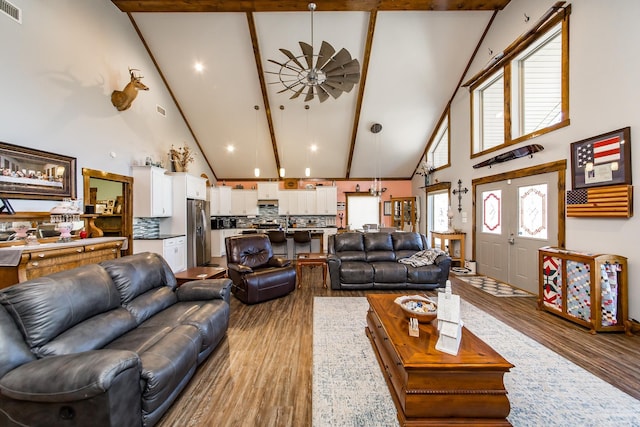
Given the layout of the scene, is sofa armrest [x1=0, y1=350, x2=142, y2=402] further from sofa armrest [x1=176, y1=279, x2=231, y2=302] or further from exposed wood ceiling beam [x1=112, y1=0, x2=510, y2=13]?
exposed wood ceiling beam [x1=112, y1=0, x2=510, y2=13]

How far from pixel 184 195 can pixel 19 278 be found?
3378 mm

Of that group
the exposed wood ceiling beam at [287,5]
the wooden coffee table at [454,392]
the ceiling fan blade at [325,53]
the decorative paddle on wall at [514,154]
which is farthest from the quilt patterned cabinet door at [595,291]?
the exposed wood ceiling beam at [287,5]

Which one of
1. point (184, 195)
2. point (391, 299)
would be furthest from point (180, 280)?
point (184, 195)

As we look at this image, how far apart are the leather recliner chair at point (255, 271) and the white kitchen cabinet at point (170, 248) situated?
1787 mm

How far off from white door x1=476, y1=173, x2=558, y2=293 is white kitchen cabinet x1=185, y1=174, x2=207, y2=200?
6359 mm

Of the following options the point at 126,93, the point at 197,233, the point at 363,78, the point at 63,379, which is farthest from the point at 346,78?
the point at 197,233

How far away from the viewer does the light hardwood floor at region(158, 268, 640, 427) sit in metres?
1.79

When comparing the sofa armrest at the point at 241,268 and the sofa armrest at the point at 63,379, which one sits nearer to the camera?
the sofa armrest at the point at 63,379

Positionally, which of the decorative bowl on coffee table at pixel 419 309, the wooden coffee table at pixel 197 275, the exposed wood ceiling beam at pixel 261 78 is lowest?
the wooden coffee table at pixel 197 275

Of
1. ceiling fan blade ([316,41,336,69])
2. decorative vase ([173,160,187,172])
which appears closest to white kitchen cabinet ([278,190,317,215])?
decorative vase ([173,160,187,172])

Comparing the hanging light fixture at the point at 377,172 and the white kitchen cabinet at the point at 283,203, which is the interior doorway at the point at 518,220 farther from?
the white kitchen cabinet at the point at 283,203

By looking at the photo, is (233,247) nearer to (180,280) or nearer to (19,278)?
(180,280)

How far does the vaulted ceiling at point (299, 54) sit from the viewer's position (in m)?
4.98

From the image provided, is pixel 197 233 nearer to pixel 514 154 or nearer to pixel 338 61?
pixel 338 61
